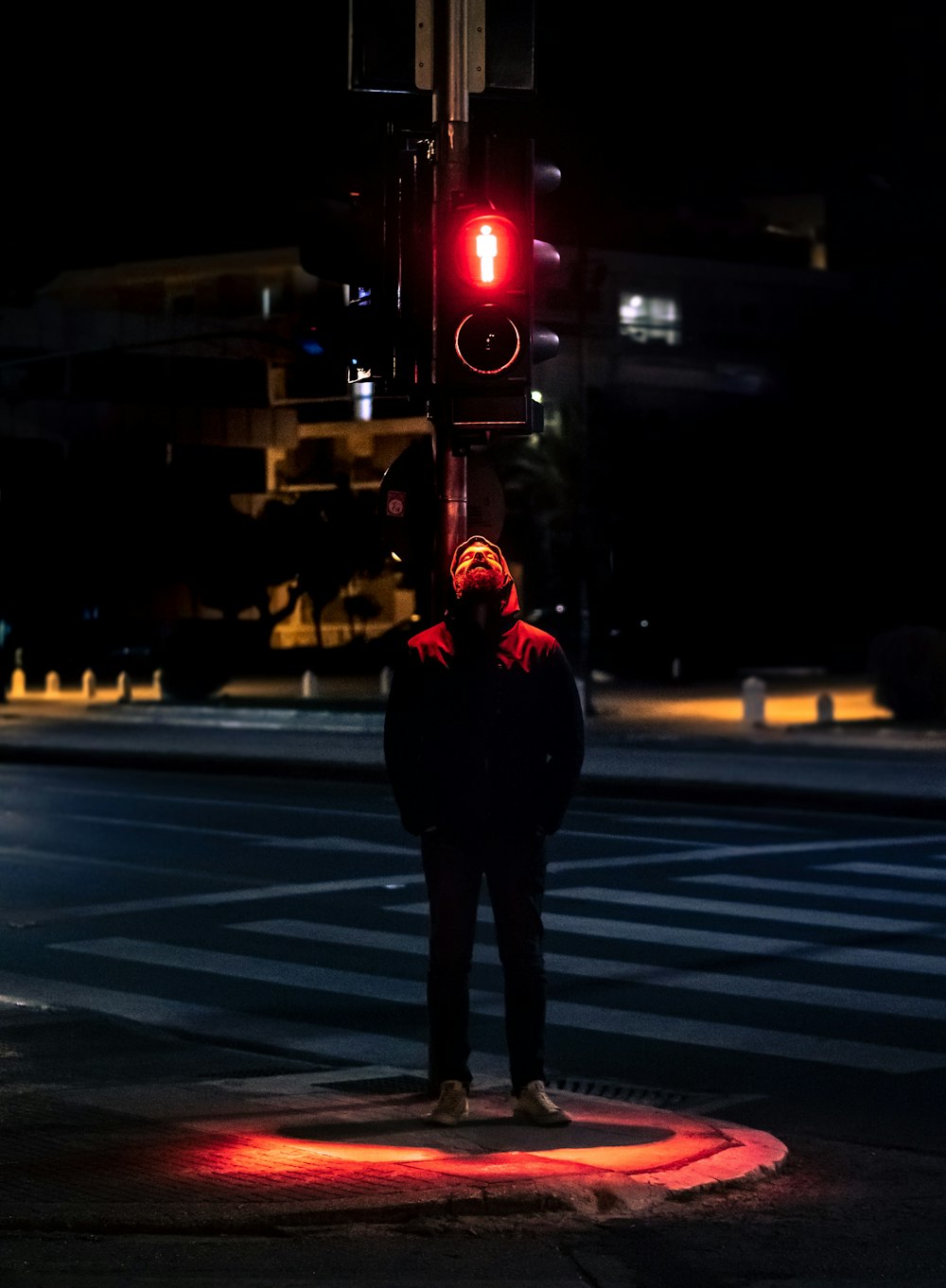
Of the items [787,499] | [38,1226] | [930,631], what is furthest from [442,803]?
[787,499]

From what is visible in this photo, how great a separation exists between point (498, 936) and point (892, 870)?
8448 mm

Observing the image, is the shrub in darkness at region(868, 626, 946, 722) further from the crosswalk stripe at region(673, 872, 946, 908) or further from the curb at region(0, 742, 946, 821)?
the crosswalk stripe at region(673, 872, 946, 908)

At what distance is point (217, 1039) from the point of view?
9484 mm

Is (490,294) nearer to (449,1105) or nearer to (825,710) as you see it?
(449,1105)

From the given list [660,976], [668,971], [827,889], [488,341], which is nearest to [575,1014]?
[660,976]

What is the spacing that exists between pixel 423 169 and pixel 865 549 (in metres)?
49.9

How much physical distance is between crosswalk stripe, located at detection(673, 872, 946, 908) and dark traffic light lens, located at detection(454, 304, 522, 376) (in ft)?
21.4

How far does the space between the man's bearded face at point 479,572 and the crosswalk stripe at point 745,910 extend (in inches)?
222

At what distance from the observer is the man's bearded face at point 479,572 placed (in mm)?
7289

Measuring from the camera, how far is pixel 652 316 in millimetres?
72250

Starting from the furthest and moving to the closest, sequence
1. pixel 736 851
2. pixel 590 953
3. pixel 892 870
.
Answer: pixel 736 851, pixel 892 870, pixel 590 953

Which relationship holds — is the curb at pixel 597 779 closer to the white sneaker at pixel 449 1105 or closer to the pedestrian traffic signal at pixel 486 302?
the pedestrian traffic signal at pixel 486 302

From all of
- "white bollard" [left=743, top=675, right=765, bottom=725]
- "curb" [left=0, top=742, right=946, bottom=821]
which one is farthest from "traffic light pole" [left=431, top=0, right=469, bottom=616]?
"white bollard" [left=743, top=675, right=765, bottom=725]

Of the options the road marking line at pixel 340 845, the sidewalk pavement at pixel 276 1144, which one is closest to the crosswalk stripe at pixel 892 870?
the road marking line at pixel 340 845
